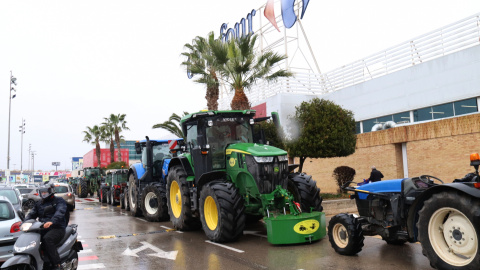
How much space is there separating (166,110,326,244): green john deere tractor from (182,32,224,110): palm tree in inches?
320

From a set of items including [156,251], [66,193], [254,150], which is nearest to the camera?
[156,251]

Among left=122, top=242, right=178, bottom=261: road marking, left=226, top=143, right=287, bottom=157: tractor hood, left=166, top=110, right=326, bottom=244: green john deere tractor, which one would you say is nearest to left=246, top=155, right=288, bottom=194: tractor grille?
left=166, top=110, right=326, bottom=244: green john deere tractor

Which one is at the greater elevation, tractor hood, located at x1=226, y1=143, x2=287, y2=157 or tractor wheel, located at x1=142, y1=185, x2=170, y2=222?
tractor hood, located at x1=226, y1=143, x2=287, y2=157

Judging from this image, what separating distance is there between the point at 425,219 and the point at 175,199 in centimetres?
718

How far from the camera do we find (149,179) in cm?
1468

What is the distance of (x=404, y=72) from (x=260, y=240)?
527 inches

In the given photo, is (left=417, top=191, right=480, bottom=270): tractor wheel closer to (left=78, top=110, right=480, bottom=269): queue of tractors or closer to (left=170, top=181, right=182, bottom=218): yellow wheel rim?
(left=78, top=110, right=480, bottom=269): queue of tractors

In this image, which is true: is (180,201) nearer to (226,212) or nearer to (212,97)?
(226,212)

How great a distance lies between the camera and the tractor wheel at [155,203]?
42.1 feet

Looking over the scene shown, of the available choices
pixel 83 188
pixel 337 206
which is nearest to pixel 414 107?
pixel 337 206

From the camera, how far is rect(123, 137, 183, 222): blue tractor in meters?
13.2

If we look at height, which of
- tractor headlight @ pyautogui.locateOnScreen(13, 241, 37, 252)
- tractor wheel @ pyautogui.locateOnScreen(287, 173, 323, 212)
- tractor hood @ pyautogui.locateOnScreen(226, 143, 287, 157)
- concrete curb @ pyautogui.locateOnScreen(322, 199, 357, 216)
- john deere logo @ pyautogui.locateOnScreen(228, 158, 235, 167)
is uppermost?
tractor hood @ pyautogui.locateOnScreen(226, 143, 287, 157)

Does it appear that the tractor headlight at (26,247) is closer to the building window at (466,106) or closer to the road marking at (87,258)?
the road marking at (87,258)

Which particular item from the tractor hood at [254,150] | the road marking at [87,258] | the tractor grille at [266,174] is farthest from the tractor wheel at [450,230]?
the road marking at [87,258]
